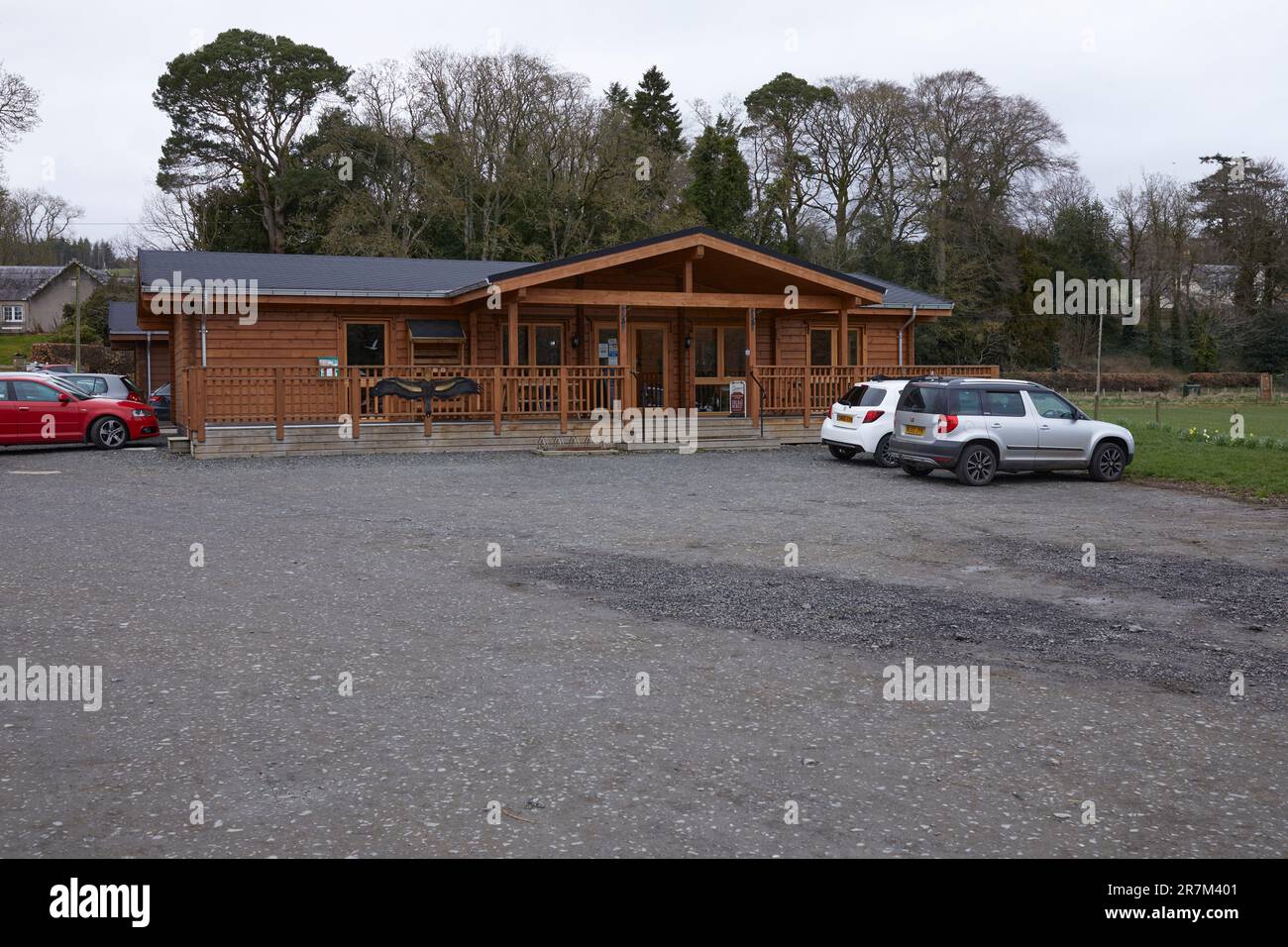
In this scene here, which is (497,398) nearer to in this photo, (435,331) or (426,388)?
(426,388)

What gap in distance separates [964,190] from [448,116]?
884 inches

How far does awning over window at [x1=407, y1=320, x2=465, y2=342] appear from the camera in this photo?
86.0ft

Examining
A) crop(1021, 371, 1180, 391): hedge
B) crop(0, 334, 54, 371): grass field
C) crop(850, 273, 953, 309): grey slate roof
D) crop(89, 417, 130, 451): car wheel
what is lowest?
crop(89, 417, 130, 451): car wheel

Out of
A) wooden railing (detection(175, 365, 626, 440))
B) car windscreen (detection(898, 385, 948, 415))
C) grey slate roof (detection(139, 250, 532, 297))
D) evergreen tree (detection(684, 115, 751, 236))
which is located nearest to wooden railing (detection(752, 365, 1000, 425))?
wooden railing (detection(175, 365, 626, 440))

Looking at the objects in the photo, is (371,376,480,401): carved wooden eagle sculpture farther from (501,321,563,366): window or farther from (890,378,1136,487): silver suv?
(890,378,1136,487): silver suv

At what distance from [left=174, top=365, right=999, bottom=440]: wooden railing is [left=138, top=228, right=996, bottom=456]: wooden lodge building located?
2.0 inches

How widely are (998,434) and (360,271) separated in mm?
17329

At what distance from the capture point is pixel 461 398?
23.6m

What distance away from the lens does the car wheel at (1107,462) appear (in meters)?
17.5

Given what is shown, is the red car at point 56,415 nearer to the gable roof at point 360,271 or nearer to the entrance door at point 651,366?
the gable roof at point 360,271

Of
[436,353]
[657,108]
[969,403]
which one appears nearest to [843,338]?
[969,403]

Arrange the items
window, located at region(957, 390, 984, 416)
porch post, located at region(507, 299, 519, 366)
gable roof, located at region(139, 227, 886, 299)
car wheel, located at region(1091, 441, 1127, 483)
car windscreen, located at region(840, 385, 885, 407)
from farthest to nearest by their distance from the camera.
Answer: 1. gable roof, located at region(139, 227, 886, 299)
2. porch post, located at region(507, 299, 519, 366)
3. car windscreen, located at region(840, 385, 885, 407)
4. car wheel, located at region(1091, 441, 1127, 483)
5. window, located at region(957, 390, 984, 416)

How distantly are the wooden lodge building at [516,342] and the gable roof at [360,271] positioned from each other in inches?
2.5

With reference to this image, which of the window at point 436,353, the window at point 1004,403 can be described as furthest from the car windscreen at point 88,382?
the window at point 1004,403
